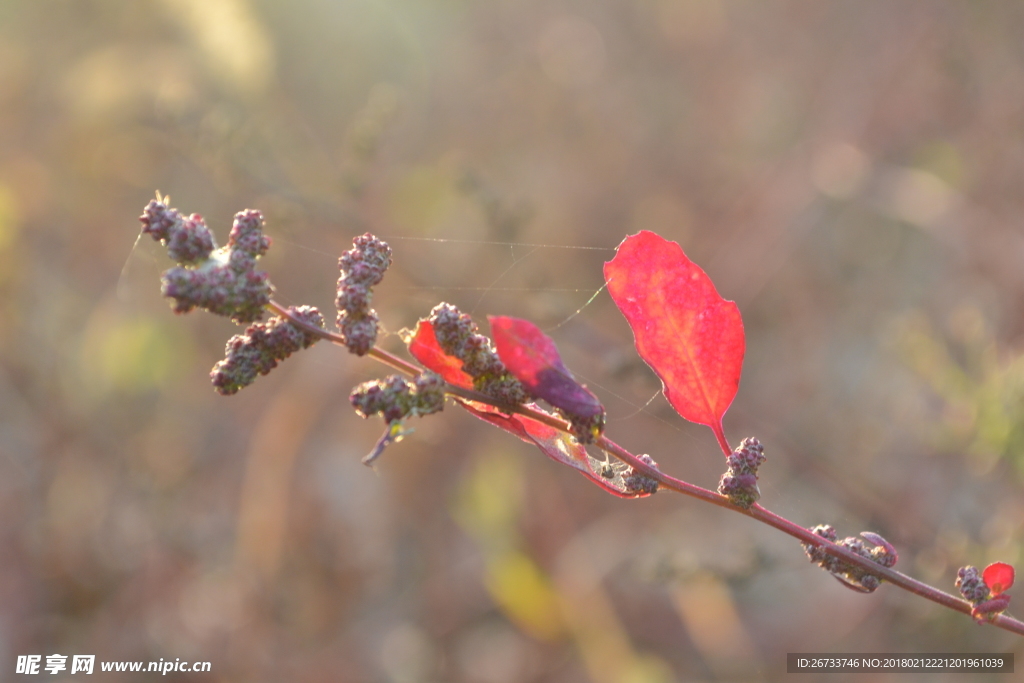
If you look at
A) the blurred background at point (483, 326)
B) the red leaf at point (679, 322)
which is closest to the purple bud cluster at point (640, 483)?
the red leaf at point (679, 322)

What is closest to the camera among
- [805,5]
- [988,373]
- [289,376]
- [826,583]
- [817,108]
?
[988,373]

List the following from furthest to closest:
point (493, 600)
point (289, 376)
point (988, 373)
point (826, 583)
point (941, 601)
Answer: point (289, 376) → point (493, 600) → point (826, 583) → point (988, 373) → point (941, 601)

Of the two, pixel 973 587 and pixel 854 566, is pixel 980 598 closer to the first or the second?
pixel 973 587

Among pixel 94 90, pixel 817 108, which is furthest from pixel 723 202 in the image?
pixel 94 90

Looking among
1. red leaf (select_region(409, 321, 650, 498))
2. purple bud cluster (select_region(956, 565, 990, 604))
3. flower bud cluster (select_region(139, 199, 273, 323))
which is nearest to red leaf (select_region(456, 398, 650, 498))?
red leaf (select_region(409, 321, 650, 498))

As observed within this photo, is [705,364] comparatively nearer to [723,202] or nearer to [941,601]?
[941,601]

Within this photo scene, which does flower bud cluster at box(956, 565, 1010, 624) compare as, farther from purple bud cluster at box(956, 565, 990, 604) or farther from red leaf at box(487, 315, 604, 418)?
red leaf at box(487, 315, 604, 418)
